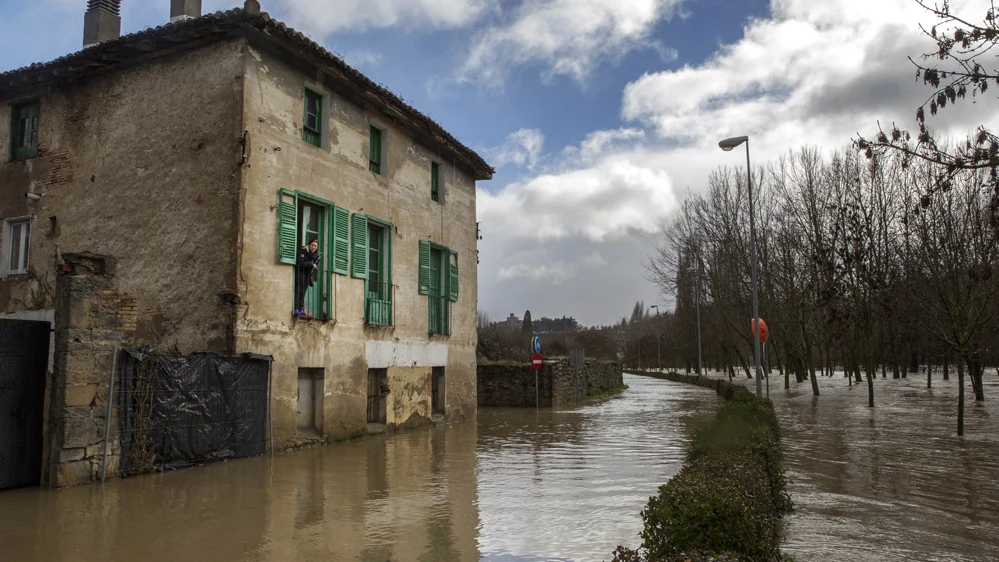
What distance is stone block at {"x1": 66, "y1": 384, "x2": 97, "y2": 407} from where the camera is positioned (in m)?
9.73

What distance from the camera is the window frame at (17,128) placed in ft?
54.0

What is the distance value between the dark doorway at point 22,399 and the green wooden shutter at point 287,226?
4.86 metres

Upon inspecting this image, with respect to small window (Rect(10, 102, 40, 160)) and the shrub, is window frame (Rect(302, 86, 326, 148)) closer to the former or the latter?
small window (Rect(10, 102, 40, 160))

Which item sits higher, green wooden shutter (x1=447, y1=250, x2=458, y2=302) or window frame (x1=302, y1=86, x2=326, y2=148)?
window frame (x1=302, y1=86, x2=326, y2=148)

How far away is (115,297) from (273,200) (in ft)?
14.6

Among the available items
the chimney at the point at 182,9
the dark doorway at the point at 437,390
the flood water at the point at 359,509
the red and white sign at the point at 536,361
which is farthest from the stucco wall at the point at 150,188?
the red and white sign at the point at 536,361

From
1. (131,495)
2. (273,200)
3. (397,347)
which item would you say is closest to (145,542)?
(131,495)

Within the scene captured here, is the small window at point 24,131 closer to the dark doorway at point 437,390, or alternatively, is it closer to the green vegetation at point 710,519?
the dark doorway at point 437,390

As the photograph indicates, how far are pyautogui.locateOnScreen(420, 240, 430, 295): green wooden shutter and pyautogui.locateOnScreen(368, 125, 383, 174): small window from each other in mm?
2568

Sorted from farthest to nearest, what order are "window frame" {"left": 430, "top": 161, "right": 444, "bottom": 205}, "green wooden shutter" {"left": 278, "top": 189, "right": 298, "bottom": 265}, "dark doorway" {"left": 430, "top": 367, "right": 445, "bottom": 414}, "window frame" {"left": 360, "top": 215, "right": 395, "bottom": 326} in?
"window frame" {"left": 430, "top": 161, "right": 444, "bottom": 205} → "dark doorway" {"left": 430, "top": 367, "right": 445, "bottom": 414} → "window frame" {"left": 360, "top": 215, "right": 395, "bottom": 326} → "green wooden shutter" {"left": 278, "top": 189, "right": 298, "bottom": 265}

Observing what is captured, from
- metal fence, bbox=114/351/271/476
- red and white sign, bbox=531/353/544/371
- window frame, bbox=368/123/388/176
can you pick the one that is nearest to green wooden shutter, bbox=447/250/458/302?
window frame, bbox=368/123/388/176

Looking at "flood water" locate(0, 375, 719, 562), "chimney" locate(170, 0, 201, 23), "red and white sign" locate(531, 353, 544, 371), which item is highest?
"chimney" locate(170, 0, 201, 23)

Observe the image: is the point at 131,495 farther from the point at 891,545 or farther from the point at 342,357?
the point at 891,545

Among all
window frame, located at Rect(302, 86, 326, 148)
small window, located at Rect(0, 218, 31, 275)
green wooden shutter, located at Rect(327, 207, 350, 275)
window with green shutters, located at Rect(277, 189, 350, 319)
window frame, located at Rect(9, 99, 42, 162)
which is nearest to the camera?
window with green shutters, located at Rect(277, 189, 350, 319)
